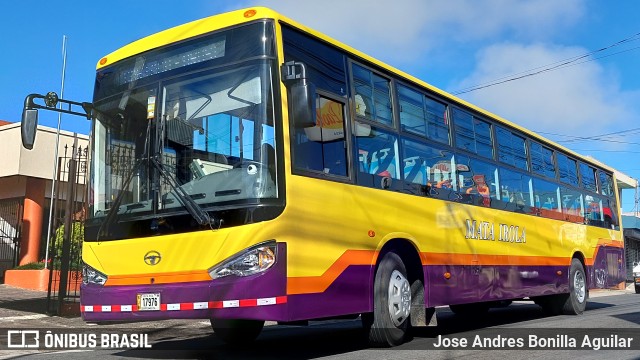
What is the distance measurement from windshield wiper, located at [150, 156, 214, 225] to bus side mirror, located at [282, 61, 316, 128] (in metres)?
1.27

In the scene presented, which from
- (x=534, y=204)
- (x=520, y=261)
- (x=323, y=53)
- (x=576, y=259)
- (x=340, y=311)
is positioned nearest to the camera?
(x=340, y=311)

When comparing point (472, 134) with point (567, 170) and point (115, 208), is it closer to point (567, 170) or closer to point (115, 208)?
point (567, 170)

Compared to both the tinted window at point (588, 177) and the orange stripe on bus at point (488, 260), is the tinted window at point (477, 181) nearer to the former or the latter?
the orange stripe on bus at point (488, 260)

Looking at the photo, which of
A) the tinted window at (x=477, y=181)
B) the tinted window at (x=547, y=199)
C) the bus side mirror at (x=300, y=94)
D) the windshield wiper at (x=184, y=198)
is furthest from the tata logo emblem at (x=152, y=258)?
the tinted window at (x=547, y=199)

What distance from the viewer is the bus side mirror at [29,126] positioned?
21.6 ft

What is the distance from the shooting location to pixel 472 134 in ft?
33.2

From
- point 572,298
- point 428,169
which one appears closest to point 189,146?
point 428,169

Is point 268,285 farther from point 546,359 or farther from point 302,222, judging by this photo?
point 546,359

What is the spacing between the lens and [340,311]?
6438 mm

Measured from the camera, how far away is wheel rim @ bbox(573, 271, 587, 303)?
1320 cm

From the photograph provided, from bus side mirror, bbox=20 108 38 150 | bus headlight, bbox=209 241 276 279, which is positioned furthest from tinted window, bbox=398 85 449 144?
bus side mirror, bbox=20 108 38 150

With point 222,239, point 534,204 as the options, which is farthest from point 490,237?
point 222,239

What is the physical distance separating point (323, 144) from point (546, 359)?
3.39 m

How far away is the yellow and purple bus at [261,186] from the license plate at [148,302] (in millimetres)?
17
